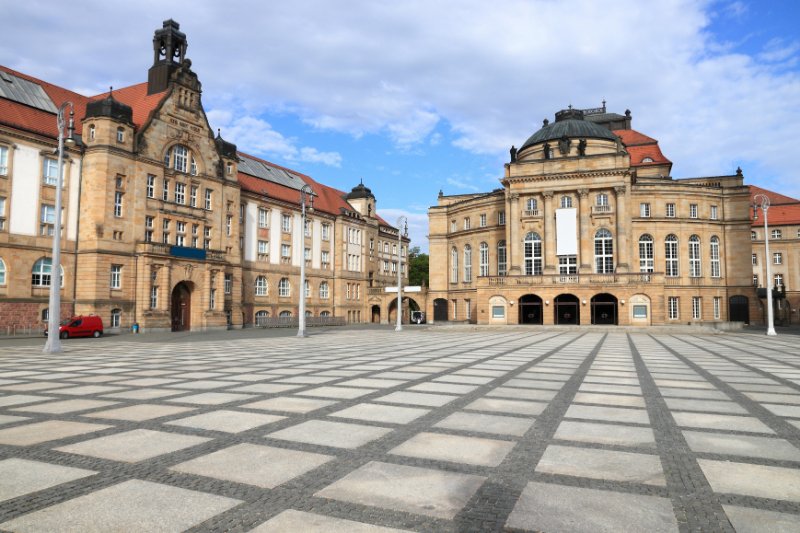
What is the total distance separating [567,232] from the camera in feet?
178

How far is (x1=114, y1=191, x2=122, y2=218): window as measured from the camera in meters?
41.6

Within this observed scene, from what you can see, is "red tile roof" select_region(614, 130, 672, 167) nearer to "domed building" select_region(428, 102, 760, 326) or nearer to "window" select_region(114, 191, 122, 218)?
"domed building" select_region(428, 102, 760, 326)

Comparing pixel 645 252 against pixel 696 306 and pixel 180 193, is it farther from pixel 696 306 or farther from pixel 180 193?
pixel 180 193

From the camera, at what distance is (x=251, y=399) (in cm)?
957

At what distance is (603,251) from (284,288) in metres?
35.8

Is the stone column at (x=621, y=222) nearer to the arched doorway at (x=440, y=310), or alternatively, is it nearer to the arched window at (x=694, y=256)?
the arched window at (x=694, y=256)

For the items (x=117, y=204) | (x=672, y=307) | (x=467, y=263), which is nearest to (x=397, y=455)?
(x=117, y=204)

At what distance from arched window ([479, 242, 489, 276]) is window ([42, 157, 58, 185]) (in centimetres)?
4493

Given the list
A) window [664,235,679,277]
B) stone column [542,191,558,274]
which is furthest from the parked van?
window [664,235,679,277]

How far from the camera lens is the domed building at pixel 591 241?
168 ft

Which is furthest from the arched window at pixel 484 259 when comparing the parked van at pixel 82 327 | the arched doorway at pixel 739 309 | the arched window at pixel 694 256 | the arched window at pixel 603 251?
the parked van at pixel 82 327

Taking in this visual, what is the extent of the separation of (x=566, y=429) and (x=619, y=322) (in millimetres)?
44958

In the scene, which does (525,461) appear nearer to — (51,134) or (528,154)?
(51,134)

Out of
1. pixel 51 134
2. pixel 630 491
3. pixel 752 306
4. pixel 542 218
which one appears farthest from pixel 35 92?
pixel 752 306
